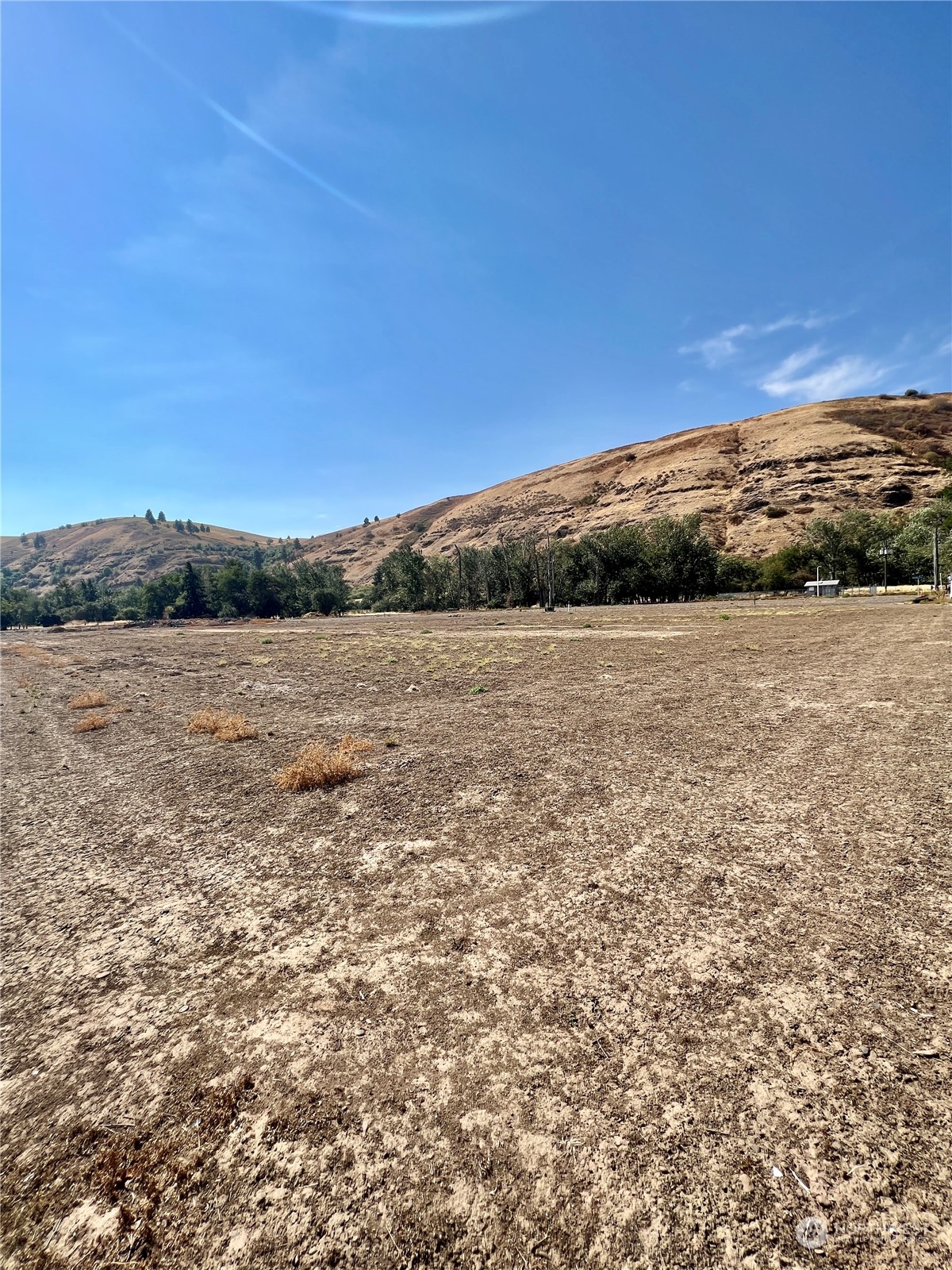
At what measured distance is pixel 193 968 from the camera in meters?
4.35

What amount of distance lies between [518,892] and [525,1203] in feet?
8.75

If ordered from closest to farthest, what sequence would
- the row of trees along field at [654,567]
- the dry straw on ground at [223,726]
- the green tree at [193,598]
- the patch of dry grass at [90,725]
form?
the dry straw on ground at [223,726] → the patch of dry grass at [90,725] → the row of trees along field at [654,567] → the green tree at [193,598]

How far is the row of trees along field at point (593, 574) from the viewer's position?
8700cm

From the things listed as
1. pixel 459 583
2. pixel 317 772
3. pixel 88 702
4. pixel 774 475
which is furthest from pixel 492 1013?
pixel 774 475

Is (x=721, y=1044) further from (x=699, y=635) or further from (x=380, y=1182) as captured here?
(x=699, y=635)

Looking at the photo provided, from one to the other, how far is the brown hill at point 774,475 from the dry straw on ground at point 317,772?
403 ft

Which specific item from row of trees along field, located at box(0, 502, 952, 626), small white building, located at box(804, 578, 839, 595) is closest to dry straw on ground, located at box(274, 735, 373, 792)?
row of trees along field, located at box(0, 502, 952, 626)

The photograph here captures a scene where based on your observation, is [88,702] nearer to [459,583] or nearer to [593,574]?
[593,574]

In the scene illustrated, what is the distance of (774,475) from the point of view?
13425 cm

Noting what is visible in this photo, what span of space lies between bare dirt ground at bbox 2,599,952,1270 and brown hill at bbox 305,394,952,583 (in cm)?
12285

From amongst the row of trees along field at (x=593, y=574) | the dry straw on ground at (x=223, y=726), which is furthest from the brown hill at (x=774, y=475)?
the dry straw on ground at (x=223, y=726)

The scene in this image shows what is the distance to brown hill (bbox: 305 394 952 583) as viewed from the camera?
116 metres

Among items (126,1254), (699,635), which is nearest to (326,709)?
(126,1254)

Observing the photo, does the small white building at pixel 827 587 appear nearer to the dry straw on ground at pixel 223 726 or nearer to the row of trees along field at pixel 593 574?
the row of trees along field at pixel 593 574
